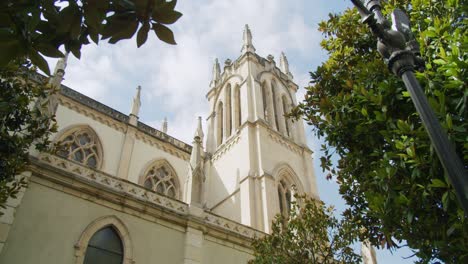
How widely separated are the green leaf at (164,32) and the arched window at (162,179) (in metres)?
16.3

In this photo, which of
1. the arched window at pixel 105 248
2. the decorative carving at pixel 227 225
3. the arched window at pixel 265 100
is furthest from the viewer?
the arched window at pixel 265 100

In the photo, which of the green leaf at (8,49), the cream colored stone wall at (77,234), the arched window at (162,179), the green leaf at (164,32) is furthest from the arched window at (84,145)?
the green leaf at (164,32)

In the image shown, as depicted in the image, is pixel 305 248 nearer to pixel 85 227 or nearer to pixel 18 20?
pixel 85 227

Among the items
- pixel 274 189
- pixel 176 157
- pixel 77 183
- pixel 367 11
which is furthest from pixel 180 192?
pixel 367 11

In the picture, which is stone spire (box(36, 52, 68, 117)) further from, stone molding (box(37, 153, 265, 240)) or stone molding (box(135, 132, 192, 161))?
stone molding (box(135, 132, 192, 161))

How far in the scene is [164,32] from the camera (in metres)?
1.86

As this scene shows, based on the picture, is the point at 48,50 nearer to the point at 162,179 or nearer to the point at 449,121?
the point at 449,121

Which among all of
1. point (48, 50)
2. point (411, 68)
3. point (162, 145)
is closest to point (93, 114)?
point (162, 145)

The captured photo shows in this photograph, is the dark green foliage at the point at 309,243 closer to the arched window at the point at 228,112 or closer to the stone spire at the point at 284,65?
the arched window at the point at 228,112

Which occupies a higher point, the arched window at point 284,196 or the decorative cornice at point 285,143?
the decorative cornice at point 285,143

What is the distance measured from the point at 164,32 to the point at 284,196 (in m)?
17.7

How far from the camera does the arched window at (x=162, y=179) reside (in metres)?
17.9

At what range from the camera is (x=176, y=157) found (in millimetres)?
19672

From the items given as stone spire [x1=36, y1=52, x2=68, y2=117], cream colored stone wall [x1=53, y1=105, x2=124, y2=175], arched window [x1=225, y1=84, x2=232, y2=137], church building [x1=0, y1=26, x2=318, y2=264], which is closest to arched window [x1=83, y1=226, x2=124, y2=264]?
church building [x1=0, y1=26, x2=318, y2=264]
